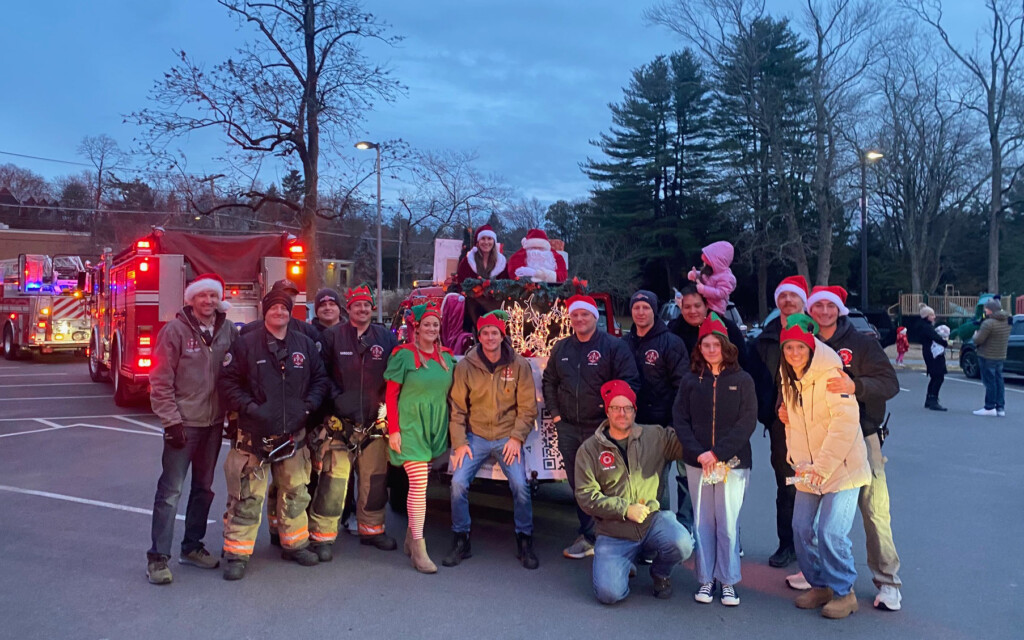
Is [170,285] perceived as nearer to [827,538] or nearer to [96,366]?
[96,366]

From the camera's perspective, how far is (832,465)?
436cm

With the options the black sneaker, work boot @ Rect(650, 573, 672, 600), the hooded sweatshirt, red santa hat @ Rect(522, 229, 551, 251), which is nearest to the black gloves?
work boot @ Rect(650, 573, 672, 600)

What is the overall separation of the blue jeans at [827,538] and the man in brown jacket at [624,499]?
26.8 inches

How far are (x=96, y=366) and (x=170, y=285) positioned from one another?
6.19 meters

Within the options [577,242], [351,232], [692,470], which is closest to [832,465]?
[692,470]

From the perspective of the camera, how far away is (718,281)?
243 inches

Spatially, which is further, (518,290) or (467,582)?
(518,290)

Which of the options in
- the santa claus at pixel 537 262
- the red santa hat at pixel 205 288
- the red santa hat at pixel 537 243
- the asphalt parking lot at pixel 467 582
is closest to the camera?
the asphalt parking lot at pixel 467 582

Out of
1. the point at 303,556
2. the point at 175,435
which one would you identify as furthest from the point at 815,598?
the point at 175,435

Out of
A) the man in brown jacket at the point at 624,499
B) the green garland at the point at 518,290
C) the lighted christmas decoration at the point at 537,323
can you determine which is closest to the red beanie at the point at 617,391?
the man in brown jacket at the point at 624,499

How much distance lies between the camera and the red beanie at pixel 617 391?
15.8 feet

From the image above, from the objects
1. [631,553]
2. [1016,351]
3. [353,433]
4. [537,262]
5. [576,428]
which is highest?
[537,262]

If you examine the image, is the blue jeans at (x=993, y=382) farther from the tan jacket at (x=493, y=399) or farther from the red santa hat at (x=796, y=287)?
the tan jacket at (x=493, y=399)

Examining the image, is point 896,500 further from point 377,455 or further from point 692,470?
point 377,455
